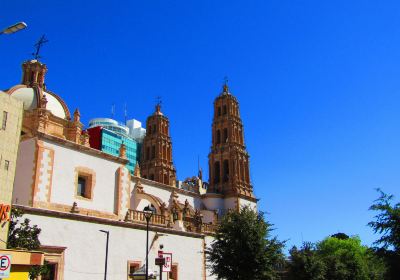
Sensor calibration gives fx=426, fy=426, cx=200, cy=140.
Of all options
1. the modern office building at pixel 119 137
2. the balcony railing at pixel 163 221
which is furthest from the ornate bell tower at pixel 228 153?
the modern office building at pixel 119 137

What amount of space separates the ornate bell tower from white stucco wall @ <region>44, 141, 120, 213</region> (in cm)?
2503

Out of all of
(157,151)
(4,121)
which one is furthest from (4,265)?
(157,151)

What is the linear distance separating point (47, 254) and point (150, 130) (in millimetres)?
42479

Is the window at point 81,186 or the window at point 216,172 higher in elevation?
the window at point 216,172

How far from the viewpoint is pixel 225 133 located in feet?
178

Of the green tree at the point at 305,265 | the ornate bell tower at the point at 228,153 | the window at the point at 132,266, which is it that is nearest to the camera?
the window at the point at 132,266

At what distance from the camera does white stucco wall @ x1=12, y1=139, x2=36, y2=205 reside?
22062mm

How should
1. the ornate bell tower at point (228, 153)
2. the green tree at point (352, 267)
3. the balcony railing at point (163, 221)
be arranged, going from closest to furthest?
1. the balcony railing at point (163, 221)
2. the green tree at point (352, 267)
3. the ornate bell tower at point (228, 153)

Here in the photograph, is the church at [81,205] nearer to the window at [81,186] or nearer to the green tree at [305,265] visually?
the window at [81,186]

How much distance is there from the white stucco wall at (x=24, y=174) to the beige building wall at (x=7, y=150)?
261 inches

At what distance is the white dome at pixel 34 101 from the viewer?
2780cm

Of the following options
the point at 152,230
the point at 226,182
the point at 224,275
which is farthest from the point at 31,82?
the point at 226,182

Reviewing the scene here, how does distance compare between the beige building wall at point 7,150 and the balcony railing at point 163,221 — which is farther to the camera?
the balcony railing at point 163,221

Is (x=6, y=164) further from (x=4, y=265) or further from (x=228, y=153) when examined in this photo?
(x=228, y=153)
